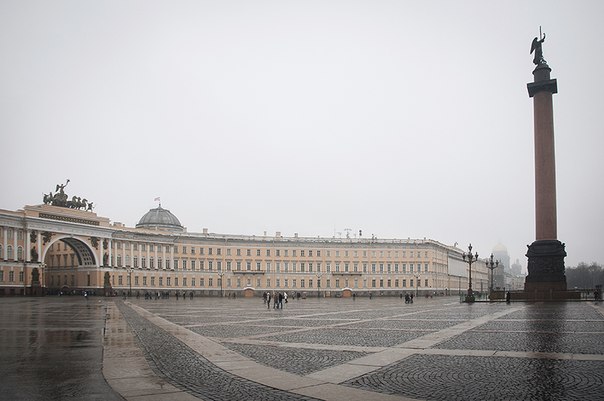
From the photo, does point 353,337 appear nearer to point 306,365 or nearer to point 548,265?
point 306,365

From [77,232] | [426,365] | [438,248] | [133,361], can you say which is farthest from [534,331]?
[438,248]

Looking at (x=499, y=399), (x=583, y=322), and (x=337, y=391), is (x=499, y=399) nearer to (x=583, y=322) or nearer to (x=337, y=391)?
(x=337, y=391)

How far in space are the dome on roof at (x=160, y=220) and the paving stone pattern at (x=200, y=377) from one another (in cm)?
11587

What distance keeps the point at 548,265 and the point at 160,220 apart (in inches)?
3749

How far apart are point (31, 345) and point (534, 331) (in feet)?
61.3

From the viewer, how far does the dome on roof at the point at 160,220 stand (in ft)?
431

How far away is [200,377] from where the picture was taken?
40.7 feet

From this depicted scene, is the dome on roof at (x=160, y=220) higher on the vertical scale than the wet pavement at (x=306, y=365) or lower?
higher

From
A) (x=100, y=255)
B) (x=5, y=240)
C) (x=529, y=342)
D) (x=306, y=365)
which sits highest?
(x=5, y=240)

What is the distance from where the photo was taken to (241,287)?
410 feet

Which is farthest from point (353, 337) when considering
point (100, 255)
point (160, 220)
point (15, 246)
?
point (160, 220)

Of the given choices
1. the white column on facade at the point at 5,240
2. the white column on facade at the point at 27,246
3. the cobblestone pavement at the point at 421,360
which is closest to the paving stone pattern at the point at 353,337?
the cobblestone pavement at the point at 421,360

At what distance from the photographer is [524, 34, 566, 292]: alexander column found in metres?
55.8

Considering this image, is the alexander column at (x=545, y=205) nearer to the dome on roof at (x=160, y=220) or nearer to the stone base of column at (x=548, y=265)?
the stone base of column at (x=548, y=265)
